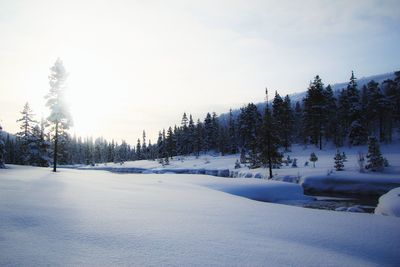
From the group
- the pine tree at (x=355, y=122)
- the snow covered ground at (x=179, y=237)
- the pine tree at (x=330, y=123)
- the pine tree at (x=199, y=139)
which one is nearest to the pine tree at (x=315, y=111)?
the pine tree at (x=330, y=123)

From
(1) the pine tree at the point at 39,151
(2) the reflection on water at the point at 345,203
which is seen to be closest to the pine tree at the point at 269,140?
(2) the reflection on water at the point at 345,203

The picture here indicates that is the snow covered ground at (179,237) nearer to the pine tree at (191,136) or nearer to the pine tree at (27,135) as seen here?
the pine tree at (27,135)

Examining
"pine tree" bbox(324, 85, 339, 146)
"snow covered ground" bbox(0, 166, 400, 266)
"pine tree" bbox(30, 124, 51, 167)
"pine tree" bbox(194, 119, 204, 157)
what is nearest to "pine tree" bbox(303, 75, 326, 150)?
"pine tree" bbox(324, 85, 339, 146)

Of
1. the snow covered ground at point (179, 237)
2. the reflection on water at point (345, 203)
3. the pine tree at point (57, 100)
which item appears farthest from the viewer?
the pine tree at point (57, 100)

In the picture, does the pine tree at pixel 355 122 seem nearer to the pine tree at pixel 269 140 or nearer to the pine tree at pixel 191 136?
the pine tree at pixel 269 140

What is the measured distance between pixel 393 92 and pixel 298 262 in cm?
6963

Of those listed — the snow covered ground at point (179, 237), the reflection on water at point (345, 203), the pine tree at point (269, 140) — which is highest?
the pine tree at point (269, 140)

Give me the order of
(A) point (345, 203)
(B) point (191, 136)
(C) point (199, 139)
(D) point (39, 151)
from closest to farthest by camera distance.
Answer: (A) point (345, 203) < (D) point (39, 151) < (C) point (199, 139) < (B) point (191, 136)

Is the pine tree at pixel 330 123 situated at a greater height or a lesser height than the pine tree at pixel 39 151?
greater

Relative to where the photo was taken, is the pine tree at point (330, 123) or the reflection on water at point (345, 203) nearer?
the reflection on water at point (345, 203)

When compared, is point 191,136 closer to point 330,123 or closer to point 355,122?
point 330,123

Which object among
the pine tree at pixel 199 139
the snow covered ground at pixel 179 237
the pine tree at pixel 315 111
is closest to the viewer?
the snow covered ground at pixel 179 237

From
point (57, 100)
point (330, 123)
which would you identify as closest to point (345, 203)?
point (57, 100)

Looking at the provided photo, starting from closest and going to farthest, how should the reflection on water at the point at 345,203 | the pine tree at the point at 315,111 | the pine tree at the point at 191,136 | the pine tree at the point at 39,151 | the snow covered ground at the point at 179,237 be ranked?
1. the snow covered ground at the point at 179,237
2. the reflection on water at the point at 345,203
3. the pine tree at the point at 39,151
4. the pine tree at the point at 315,111
5. the pine tree at the point at 191,136
